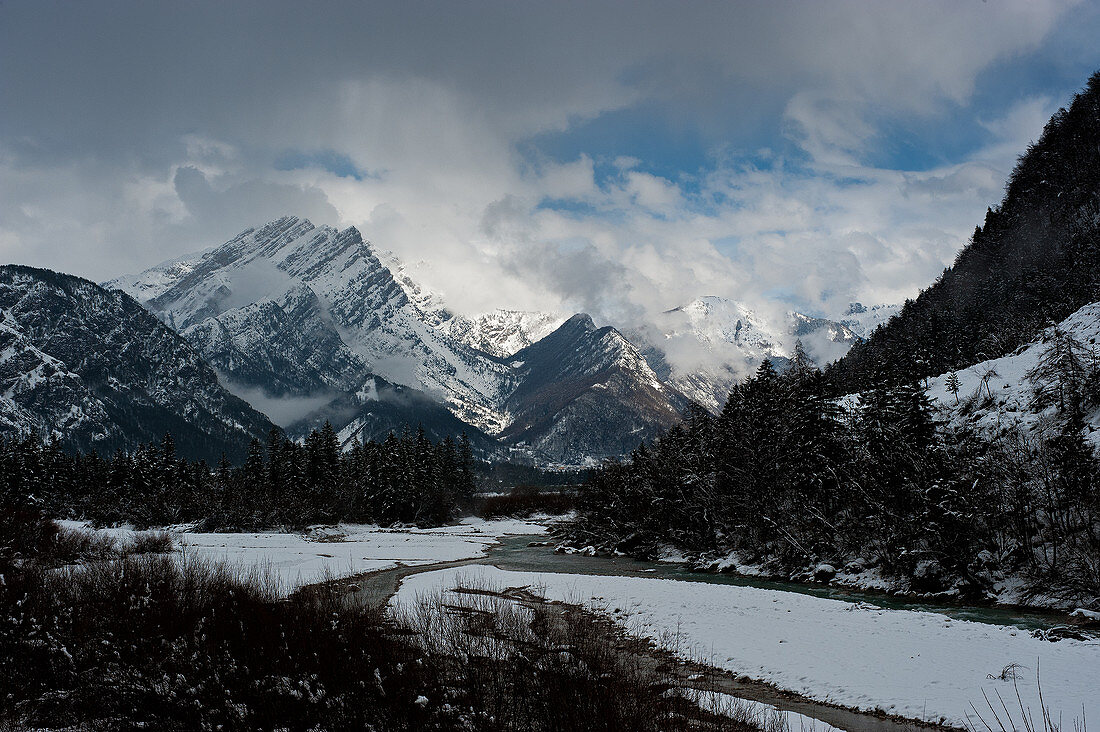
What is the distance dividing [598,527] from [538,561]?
58.7ft

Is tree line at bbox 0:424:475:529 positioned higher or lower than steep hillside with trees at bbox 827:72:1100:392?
lower

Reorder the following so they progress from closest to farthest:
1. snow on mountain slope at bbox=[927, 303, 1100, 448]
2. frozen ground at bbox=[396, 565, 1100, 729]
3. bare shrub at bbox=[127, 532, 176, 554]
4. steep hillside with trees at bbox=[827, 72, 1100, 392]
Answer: frozen ground at bbox=[396, 565, 1100, 729], snow on mountain slope at bbox=[927, 303, 1100, 448], bare shrub at bbox=[127, 532, 176, 554], steep hillside with trees at bbox=[827, 72, 1100, 392]

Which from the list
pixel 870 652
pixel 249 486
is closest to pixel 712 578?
pixel 870 652

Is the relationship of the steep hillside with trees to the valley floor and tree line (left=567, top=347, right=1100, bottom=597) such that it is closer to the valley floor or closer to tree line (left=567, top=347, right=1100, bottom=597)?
tree line (left=567, top=347, right=1100, bottom=597)

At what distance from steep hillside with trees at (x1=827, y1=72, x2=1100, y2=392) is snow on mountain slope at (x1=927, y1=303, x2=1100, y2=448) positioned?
16.0 meters

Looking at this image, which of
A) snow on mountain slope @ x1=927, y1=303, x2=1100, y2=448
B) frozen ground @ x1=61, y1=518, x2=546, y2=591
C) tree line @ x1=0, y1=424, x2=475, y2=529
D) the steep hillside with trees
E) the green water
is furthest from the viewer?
tree line @ x1=0, y1=424, x2=475, y2=529

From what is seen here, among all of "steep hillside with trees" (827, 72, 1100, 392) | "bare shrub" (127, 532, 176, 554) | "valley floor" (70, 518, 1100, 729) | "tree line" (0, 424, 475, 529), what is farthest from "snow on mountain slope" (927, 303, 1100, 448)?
"tree line" (0, 424, 475, 529)

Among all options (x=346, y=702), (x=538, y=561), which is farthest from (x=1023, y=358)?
(x=346, y=702)

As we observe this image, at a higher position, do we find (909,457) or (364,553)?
(909,457)

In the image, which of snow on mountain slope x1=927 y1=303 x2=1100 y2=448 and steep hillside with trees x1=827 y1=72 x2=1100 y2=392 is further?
steep hillside with trees x1=827 y1=72 x2=1100 y2=392

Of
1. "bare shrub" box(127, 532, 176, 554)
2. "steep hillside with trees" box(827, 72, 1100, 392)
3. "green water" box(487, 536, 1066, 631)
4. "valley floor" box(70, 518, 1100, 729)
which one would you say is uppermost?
"steep hillside with trees" box(827, 72, 1100, 392)

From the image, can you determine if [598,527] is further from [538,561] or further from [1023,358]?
[1023,358]

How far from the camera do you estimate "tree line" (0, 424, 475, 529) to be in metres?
77.6

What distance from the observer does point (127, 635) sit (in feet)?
58.5
